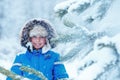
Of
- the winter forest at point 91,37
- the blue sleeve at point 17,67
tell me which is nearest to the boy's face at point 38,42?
the blue sleeve at point 17,67

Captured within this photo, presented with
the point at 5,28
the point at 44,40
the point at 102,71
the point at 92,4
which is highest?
the point at 5,28

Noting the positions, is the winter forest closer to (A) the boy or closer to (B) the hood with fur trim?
(A) the boy

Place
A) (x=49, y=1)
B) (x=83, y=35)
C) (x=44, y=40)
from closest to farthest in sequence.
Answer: (x=83, y=35)
(x=44, y=40)
(x=49, y=1)

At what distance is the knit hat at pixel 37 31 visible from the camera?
3.29 metres

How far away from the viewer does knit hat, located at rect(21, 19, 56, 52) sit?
329cm

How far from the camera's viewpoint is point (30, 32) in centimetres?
336

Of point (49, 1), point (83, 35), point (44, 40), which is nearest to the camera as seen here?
point (83, 35)

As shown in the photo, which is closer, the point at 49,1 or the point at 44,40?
the point at 44,40

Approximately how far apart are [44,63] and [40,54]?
88mm

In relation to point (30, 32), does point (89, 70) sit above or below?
below

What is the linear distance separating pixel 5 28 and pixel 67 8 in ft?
64.1

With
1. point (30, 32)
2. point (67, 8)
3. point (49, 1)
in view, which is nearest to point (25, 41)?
point (30, 32)

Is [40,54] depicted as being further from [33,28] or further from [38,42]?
[33,28]

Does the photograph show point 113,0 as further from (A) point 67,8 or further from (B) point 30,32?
(B) point 30,32
